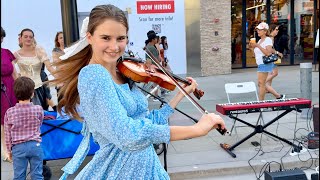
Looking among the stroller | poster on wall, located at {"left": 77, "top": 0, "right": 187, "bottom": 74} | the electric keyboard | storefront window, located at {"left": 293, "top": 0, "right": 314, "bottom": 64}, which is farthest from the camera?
storefront window, located at {"left": 293, "top": 0, "right": 314, "bottom": 64}

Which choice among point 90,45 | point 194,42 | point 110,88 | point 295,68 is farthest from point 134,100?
point 295,68

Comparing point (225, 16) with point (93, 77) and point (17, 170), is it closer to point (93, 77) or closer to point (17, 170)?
point (17, 170)

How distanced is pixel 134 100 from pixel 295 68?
14.0 meters

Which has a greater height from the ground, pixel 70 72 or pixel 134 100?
pixel 70 72

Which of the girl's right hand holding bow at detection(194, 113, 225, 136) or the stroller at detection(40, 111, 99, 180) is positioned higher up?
the girl's right hand holding bow at detection(194, 113, 225, 136)

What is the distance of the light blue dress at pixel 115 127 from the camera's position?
1.54 metres

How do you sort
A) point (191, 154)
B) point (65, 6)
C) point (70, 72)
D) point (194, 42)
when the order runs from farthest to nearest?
point (194, 42) < point (191, 154) < point (65, 6) < point (70, 72)

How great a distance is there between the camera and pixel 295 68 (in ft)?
48.5

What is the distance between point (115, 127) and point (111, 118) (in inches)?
1.5

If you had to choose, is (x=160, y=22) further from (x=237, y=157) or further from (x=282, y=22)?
(x=237, y=157)

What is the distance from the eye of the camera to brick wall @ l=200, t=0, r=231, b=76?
1331 centimetres

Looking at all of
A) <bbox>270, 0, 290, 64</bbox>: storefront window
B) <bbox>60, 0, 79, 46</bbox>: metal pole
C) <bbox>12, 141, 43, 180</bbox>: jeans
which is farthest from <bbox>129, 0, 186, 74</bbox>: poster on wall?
<bbox>12, 141, 43, 180</bbox>: jeans

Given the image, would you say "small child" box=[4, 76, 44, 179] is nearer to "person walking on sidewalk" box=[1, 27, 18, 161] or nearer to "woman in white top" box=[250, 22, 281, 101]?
"person walking on sidewalk" box=[1, 27, 18, 161]

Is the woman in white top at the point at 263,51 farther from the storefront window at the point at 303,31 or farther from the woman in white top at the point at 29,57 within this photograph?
the storefront window at the point at 303,31
